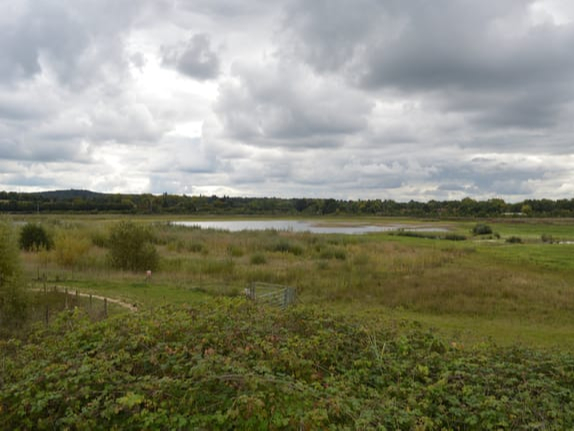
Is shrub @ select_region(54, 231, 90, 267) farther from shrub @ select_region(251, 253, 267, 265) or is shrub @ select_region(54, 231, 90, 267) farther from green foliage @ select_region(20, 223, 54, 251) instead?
shrub @ select_region(251, 253, 267, 265)

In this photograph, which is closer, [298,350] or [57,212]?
[298,350]

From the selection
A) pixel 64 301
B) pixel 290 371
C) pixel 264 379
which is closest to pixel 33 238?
pixel 64 301

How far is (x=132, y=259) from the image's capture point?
2355 cm

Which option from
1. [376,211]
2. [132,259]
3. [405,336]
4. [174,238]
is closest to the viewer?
[405,336]

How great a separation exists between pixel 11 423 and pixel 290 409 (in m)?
3.07

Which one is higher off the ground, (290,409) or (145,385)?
Answer: (145,385)

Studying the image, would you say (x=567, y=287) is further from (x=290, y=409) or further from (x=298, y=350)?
(x=290, y=409)

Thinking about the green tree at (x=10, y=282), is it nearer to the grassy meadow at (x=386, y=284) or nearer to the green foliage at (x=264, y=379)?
the grassy meadow at (x=386, y=284)

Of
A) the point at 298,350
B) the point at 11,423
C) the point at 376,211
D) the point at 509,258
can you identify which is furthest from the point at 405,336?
the point at 376,211

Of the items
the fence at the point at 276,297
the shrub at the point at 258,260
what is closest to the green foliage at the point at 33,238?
the shrub at the point at 258,260

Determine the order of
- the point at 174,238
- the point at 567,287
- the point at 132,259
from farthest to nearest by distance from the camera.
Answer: the point at 174,238
the point at 132,259
the point at 567,287

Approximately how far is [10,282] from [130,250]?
11.7 meters

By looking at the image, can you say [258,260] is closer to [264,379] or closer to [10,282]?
[10,282]

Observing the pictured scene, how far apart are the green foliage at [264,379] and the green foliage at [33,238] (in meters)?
23.0
